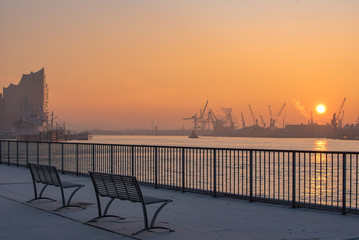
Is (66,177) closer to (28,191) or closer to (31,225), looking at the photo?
(28,191)

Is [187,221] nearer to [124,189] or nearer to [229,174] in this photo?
[124,189]

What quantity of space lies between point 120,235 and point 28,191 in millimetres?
5962

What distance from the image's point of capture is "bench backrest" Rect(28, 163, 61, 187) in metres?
9.20

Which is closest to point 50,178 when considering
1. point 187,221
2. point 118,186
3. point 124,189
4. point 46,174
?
point 46,174

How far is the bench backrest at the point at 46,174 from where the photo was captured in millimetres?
9205

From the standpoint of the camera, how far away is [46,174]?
387 inches

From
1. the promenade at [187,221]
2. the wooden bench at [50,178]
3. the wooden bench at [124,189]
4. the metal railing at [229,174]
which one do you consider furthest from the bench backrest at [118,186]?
the metal railing at [229,174]

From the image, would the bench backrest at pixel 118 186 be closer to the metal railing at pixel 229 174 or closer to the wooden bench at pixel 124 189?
the wooden bench at pixel 124 189

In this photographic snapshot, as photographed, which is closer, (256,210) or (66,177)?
(256,210)

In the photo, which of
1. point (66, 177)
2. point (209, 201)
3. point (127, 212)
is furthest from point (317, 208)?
point (66, 177)

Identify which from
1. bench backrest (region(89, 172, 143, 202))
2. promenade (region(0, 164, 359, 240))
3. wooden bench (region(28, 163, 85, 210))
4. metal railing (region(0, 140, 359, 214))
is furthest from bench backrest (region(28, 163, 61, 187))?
metal railing (region(0, 140, 359, 214))

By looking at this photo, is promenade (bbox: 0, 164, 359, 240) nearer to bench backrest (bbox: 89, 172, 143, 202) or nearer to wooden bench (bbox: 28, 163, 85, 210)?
wooden bench (bbox: 28, 163, 85, 210)

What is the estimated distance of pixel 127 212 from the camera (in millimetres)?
9031

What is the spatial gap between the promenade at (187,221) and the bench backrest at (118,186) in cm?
51
